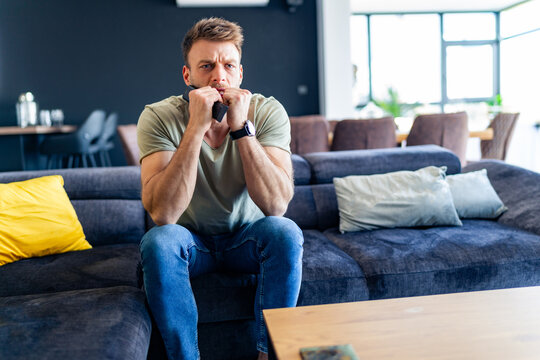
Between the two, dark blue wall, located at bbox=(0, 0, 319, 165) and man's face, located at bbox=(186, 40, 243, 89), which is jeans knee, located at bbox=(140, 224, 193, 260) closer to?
man's face, located at bbox=(186, 40, 243, 89)

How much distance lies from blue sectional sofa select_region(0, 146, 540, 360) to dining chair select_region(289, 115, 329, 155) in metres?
1.12

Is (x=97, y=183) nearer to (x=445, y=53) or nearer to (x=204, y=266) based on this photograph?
(x=204, y=266)

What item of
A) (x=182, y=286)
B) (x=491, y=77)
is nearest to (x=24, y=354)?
(x=182, y=286)

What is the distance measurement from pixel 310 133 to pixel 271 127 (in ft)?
6.15

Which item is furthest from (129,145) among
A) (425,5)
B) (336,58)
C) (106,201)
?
(425,5)

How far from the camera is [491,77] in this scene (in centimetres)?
946

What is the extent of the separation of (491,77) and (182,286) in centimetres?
954

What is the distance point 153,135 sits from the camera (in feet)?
5.39

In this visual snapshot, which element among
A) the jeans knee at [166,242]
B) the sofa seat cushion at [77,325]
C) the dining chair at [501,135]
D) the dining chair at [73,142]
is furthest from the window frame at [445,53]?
the sofa seat cushion at [77,325]

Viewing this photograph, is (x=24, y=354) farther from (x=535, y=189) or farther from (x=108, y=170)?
(x=535, y=189)

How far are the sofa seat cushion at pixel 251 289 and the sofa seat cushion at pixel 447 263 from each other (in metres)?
0.07

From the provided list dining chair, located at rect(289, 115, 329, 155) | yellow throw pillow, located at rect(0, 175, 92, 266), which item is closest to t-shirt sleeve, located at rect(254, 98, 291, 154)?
yellow throw pillow, located at rect(0, 175, 92, 266)

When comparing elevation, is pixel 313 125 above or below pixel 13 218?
above

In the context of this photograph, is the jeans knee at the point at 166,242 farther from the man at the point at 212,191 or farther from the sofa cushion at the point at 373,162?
the sofa cushion at the point at 373,162
